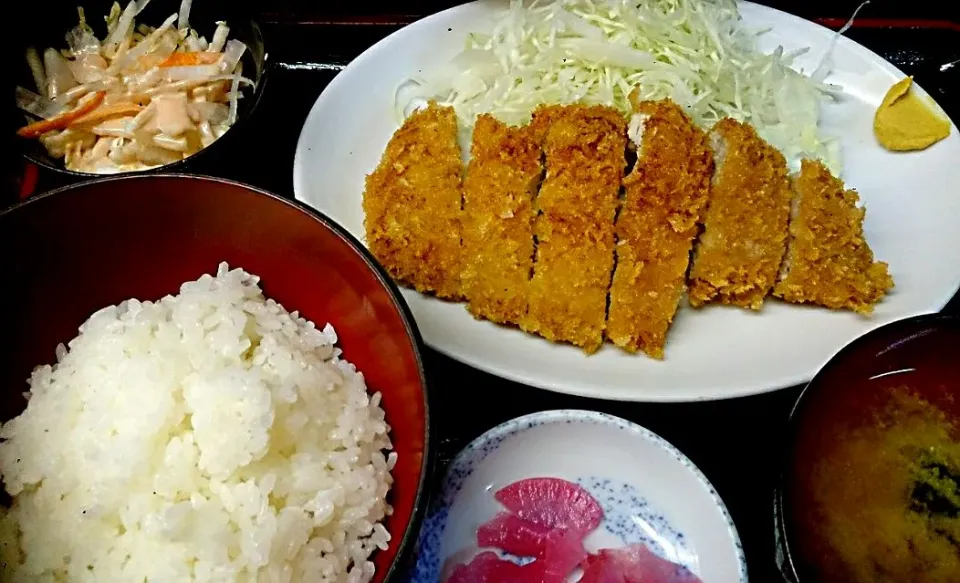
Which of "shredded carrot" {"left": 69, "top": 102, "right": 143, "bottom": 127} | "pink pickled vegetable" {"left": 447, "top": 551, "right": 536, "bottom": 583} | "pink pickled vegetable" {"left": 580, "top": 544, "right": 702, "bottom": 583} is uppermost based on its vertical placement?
"shredded carrot" {"left": 69, "top": 102, "right": 143, "bottom": 127}

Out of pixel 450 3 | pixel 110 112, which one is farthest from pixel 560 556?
pixel 450 3

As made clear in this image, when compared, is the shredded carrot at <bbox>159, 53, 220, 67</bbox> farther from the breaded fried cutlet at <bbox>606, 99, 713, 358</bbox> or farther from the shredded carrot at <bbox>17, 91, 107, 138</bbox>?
the breaded fried cutlet at <bbox>606, 99, 713, 358</bbox>

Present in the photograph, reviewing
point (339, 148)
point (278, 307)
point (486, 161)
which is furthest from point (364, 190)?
point (278, 307)

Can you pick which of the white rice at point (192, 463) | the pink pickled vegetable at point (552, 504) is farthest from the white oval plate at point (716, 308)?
the white rice at point (192, 463)

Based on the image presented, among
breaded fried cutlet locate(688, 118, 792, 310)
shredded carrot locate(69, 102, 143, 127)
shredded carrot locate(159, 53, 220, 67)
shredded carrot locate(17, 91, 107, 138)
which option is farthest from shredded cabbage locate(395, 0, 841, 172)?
shredded carrot locate(17, 91, 107, 138)

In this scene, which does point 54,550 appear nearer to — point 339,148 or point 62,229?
point 62,229

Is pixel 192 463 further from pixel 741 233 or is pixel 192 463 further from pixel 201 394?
pixel 741 233
